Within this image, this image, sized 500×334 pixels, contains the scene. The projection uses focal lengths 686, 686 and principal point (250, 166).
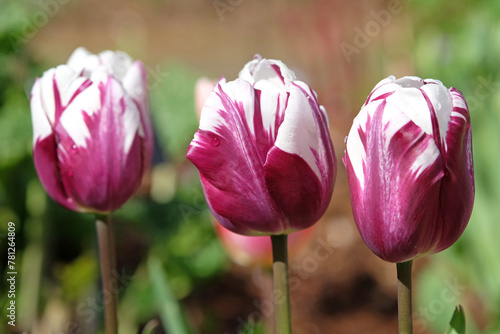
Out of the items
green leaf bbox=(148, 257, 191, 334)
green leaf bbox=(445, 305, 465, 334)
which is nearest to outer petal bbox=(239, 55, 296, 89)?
green leaf bbox=(445, 305, 465, 334)

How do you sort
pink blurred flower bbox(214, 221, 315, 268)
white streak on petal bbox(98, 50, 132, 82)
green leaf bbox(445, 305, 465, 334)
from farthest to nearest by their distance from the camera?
1. pink blurred flower bbox(214, 221, 315, 268)
2. white streak on petal bbox(98, 50, 132, 82)
3. green leaf bbox(445, 305, 465, 334)

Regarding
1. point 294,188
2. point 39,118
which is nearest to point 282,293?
point 294,188

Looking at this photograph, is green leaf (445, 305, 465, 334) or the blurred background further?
the blurred background

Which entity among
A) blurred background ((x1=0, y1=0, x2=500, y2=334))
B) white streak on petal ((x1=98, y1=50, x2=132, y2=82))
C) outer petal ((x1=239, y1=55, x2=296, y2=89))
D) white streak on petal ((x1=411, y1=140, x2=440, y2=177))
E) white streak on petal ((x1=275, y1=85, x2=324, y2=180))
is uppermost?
white streak on petal ((x1=98, y1=50, x2=132, y2=82))

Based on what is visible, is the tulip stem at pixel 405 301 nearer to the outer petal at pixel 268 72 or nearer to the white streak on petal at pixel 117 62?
the outer petal at pixel 268 72

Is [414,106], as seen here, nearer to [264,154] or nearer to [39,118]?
[264,154]

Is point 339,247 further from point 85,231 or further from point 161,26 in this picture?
point 161,26

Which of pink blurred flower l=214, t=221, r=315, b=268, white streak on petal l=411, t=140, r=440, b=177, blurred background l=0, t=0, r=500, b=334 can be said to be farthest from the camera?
blurred background l=0, t=0, r=500, b=334

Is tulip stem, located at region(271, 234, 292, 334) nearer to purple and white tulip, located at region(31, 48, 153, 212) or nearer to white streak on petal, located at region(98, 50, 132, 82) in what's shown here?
purple and white tulip, located at region(31, 48, 153, 212)
